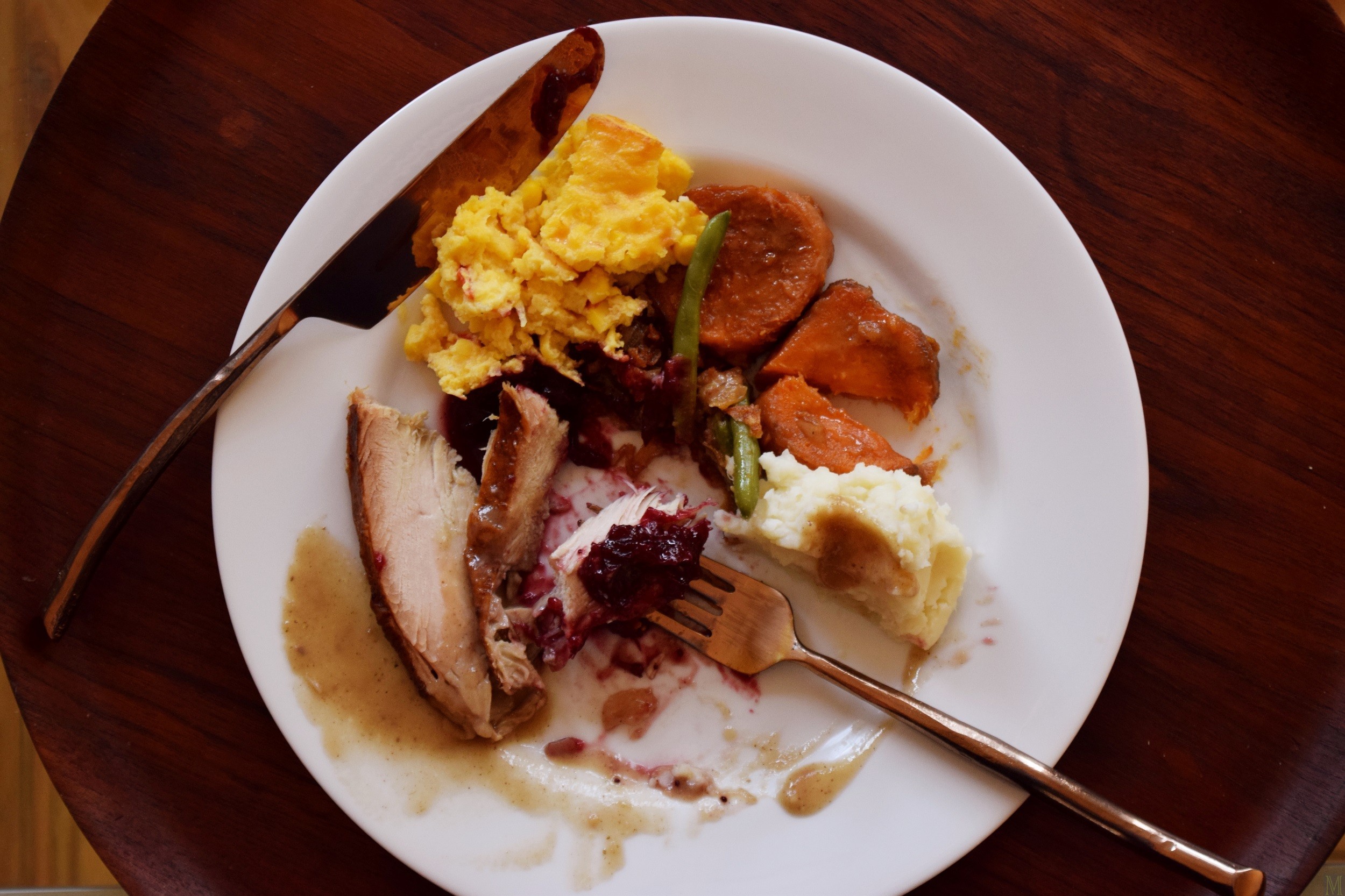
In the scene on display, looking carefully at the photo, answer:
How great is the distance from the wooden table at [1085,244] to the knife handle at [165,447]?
170mm

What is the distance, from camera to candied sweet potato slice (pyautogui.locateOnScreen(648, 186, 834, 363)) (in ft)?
9.21

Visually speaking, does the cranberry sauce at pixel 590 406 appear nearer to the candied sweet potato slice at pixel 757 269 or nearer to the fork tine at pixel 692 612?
the candied sweet potato slice at pixel 757 269

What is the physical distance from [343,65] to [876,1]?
1982 millimetres

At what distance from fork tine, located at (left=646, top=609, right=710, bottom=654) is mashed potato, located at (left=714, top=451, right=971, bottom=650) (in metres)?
0.43

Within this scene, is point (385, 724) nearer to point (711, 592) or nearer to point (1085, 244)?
point (711, 592)

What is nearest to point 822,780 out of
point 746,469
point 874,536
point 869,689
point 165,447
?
point 869,689

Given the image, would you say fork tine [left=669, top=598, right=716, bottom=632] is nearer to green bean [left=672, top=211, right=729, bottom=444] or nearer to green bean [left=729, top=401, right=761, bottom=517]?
green bean [left=729, top=401, right=761, bottom=517]

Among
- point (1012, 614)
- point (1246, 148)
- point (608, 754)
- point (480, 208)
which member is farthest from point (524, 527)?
point (1246, 148)

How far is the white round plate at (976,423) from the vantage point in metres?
2.64

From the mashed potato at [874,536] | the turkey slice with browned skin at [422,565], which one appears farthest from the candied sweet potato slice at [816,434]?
the turkey slice with browned skin at [422,565]

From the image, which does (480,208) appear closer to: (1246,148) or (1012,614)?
(1012,614)

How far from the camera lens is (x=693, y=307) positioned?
2.81m

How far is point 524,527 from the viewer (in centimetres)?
284

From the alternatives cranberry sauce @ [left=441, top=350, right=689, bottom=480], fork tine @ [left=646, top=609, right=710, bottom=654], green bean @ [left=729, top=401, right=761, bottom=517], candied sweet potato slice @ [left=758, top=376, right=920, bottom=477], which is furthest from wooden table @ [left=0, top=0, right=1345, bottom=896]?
green bean @ [left=729, top=401, right=761, bottom=517]
